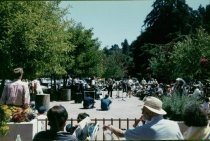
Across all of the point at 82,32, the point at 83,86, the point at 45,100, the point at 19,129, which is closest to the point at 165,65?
the point at 82,32

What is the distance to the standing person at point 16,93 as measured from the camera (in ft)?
32.2

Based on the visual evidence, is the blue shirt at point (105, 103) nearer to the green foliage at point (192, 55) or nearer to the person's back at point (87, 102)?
the person's back at point (87, 102)

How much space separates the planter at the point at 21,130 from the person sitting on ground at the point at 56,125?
210 inches

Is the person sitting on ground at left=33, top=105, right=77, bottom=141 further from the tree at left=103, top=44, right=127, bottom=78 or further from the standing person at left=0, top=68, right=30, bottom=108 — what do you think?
the tree at left=103, top=44, right=127, bottom=78

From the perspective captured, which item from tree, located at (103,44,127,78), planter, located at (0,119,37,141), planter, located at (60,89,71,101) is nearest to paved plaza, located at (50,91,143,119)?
planter, located at (60,89,71,101)

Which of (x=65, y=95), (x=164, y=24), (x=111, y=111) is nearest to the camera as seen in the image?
(x=111, y=111)

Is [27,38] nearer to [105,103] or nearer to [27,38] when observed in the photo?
[27,38]

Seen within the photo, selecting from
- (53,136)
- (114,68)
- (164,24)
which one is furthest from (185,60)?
(114,68)

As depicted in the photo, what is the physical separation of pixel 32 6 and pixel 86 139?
10.2m

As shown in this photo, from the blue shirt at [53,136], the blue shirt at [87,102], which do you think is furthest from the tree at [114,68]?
the blue shirt at [53,136]

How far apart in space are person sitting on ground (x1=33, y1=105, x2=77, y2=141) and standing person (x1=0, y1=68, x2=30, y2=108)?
13.2 ft

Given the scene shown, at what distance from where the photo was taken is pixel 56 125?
5.77m

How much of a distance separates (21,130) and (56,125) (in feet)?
18.1

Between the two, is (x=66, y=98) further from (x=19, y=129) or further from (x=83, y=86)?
(x=19, y=129)
